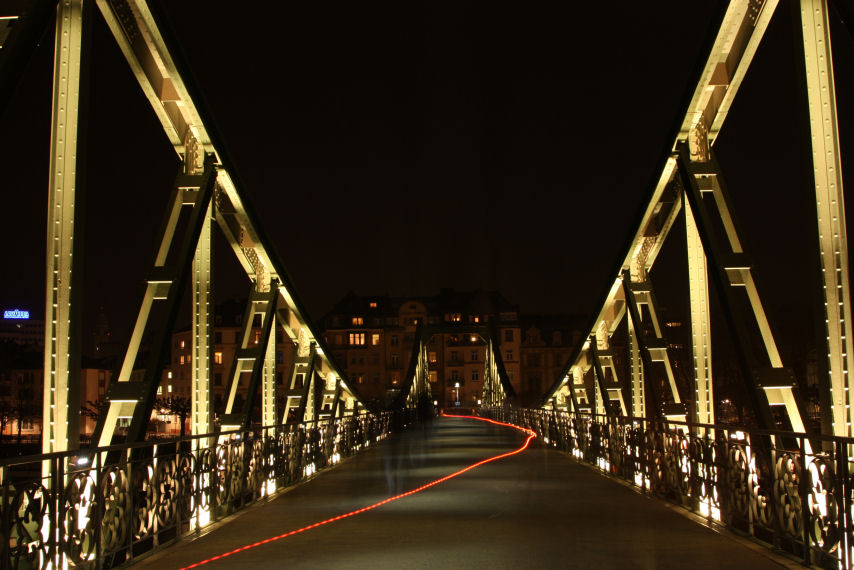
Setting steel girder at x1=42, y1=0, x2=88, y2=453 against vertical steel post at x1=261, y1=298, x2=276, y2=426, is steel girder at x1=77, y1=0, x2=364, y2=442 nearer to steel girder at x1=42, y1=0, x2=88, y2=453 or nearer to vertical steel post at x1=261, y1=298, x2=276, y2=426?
vertical steel post at x1=261, y1=298, x2=276, y2=426

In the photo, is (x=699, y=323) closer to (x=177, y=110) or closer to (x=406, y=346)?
(x=177, y=110)

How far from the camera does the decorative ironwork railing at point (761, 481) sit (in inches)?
263

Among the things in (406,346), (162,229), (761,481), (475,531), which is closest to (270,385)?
(162,229)

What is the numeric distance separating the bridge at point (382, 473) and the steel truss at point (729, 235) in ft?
0.07

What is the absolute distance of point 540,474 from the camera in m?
16.9

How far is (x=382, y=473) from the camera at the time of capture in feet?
57.5

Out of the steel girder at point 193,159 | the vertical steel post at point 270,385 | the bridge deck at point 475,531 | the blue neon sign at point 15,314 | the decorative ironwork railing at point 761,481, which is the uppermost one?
the blue neon sign at point 15,314

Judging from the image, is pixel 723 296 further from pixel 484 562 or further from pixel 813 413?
pixel 813 413

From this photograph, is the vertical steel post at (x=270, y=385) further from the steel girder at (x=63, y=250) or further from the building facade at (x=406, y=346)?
the building facade at (x=406, y=346)

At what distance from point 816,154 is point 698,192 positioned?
317 cm

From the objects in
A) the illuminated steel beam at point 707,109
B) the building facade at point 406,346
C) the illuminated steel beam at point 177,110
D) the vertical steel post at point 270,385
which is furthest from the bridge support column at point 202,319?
the building facade at point 406,346

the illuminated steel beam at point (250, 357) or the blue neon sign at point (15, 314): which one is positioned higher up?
the blue neon sign at point (15, 314)

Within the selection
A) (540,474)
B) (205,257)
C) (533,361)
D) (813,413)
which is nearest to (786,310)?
(813,413)

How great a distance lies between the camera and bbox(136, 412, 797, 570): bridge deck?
7.80 meters
